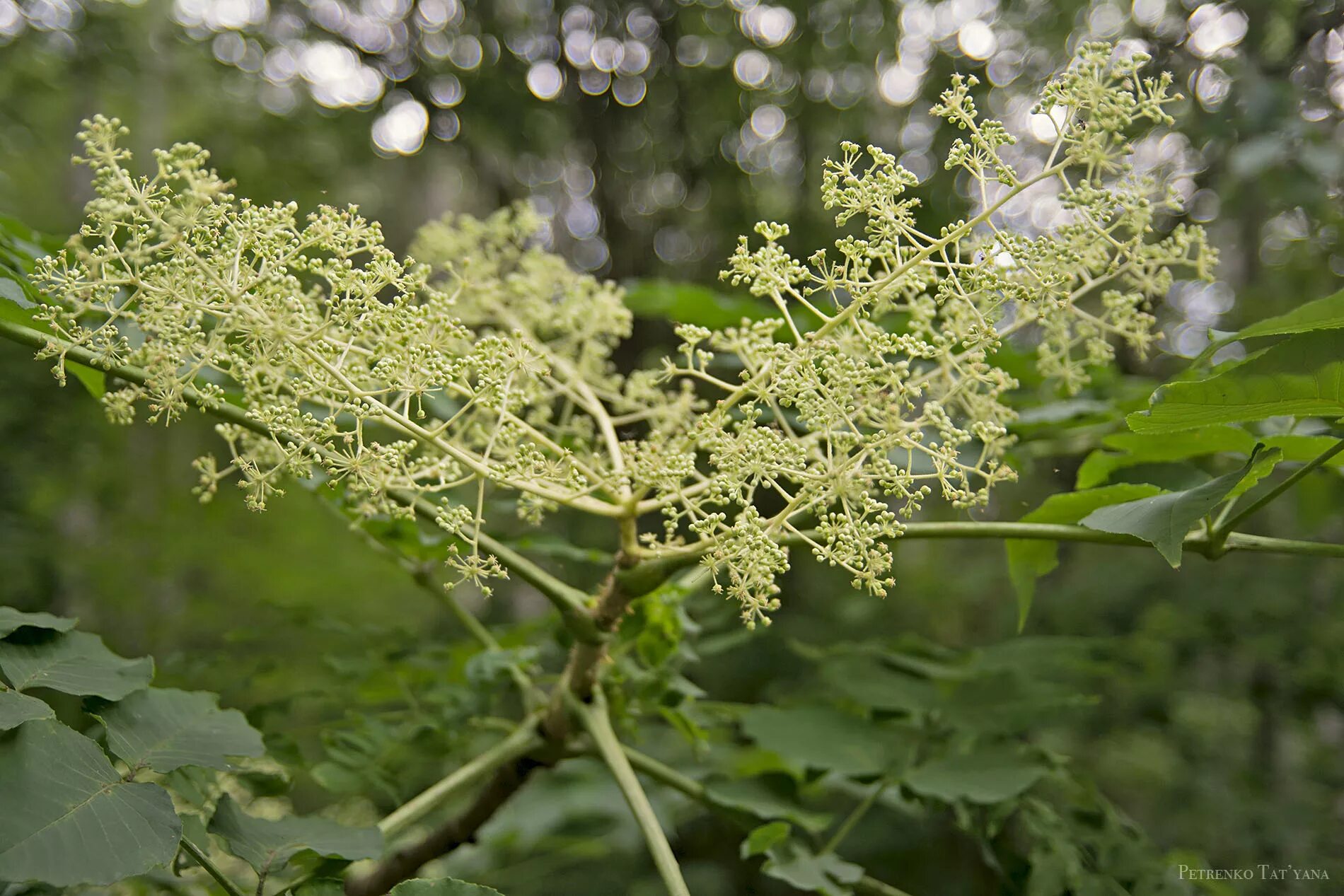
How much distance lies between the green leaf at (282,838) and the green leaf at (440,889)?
15cm

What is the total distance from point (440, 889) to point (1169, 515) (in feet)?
3.04

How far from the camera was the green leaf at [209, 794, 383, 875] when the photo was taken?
1.11m

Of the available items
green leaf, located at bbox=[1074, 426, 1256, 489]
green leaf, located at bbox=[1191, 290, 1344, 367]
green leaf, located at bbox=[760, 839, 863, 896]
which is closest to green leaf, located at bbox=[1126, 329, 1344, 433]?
green leaf, located at bbox=[1191, 290, 1344, 367]

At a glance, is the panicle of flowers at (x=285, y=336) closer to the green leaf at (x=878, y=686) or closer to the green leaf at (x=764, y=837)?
the green leaf at (x=764, y=837)

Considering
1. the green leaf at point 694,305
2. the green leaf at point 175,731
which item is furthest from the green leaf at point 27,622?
the green leaf at point 694,305

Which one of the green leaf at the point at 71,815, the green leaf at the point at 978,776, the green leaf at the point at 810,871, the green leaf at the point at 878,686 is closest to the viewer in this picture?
the green leaf at the point at 71,815

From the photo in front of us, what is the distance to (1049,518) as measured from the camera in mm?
1263

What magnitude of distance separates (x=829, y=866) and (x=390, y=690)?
3.13ft

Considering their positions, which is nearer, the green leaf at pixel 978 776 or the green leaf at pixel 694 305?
the green leaf at pixel 978 776

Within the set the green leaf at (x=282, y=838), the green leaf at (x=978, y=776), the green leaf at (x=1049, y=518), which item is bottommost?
the green leaf at (x=978, y=776)

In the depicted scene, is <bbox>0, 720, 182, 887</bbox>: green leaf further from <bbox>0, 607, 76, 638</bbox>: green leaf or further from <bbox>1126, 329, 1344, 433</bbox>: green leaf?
<bbox>1126, 329, 1344, 433</bbox>: green leaf

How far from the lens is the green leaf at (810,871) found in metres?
1.32

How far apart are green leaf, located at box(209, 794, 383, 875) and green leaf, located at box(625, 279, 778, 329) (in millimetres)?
1161

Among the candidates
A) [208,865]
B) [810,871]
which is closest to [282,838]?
[208,865]
